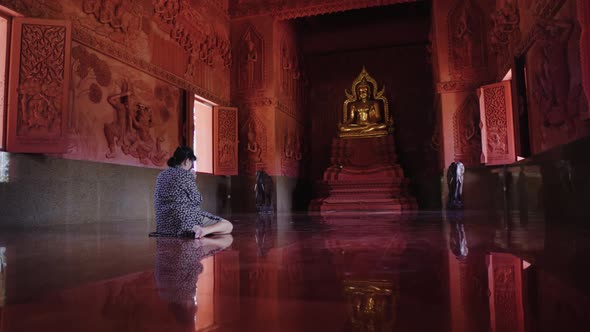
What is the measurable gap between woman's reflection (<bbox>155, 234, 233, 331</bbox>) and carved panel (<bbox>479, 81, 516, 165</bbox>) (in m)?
5.98

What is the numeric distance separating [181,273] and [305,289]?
0.64 meters

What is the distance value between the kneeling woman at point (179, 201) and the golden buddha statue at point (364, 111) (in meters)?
9.01

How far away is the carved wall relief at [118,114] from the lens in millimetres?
5934

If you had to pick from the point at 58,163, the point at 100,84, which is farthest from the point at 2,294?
the point at 100,84

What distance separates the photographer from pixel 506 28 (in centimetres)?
678

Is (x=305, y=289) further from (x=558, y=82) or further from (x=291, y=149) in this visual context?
(x=291, y=149)

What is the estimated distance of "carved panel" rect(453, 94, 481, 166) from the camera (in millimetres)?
8879

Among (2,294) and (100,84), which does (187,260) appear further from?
(100,84)

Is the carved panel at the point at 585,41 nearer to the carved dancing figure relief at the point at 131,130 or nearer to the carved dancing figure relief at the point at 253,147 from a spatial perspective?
the carved dancing figure relief at the point at 131,130

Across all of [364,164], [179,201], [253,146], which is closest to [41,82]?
[179,201]

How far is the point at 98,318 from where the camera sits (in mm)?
1107

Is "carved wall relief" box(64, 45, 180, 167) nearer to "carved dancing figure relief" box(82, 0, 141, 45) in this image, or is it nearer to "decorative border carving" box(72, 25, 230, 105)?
"decorative border carving" box(72, 25, 230, 105)

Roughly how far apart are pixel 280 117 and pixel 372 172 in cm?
287

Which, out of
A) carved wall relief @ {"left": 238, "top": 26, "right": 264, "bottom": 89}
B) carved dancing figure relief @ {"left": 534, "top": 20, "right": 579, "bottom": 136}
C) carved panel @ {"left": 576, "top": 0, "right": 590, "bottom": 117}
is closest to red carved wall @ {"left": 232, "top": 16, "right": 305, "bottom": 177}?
carved wall relief @ {"left": 238, "top": 26, "right": 264, "bottom": 89}
